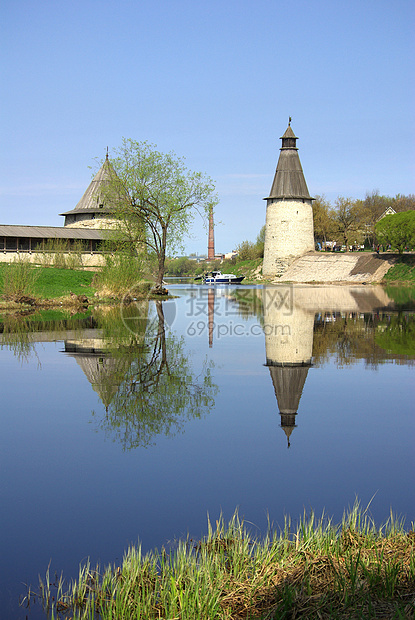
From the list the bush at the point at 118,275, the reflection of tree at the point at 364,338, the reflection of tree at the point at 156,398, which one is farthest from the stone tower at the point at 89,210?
the reflection of tree at the point at 156,398

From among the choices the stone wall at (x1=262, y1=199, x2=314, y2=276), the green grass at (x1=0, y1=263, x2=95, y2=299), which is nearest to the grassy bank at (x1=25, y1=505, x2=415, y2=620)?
the green grass at (x1=0, y1=263, x2=95, y2=299)

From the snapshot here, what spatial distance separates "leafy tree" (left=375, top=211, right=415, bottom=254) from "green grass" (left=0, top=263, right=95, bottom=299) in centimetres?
3279

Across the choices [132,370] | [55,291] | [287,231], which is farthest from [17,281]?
[287,231]

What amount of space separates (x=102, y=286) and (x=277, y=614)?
26.9 m

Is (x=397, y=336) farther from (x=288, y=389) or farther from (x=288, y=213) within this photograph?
(x=288, y=213)

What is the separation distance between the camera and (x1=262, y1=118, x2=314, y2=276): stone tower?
63.0 meters

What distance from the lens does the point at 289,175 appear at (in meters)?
63.5

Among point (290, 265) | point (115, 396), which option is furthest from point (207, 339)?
point (290, 265)

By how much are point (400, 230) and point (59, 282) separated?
36.6 metres

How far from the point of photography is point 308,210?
6512 cm

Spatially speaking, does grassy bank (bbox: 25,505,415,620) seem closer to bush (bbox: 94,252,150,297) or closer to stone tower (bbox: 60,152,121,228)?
bush (bbox: 94,252,150,297)

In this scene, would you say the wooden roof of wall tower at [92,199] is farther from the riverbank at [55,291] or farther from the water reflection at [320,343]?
the water reflection at [320,343]

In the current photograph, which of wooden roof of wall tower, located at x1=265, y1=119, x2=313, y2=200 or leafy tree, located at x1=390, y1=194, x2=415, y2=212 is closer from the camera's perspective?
wooden roof of wall tower, located at x1=265, y1=119, x2=313, y2=200

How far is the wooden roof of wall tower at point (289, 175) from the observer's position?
6259 centimetres
